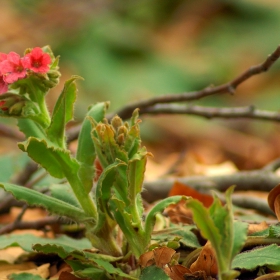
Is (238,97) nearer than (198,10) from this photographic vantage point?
Yes

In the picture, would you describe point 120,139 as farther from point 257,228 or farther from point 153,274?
point 257,228

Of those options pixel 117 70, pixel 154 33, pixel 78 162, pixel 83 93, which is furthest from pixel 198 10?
pixel 78 162

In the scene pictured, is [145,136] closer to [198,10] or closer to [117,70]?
[117,70]

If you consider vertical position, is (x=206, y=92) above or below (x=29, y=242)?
above

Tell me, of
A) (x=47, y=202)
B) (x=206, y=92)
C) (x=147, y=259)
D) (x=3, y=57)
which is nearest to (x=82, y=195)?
(x=47, y=202)

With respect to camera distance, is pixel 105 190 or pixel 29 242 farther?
pixel 29 242

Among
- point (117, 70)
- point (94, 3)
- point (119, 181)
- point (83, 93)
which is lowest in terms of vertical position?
point (119, 181)

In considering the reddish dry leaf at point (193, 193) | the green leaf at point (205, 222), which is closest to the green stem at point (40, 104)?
the green leaf at point (205, 222)
